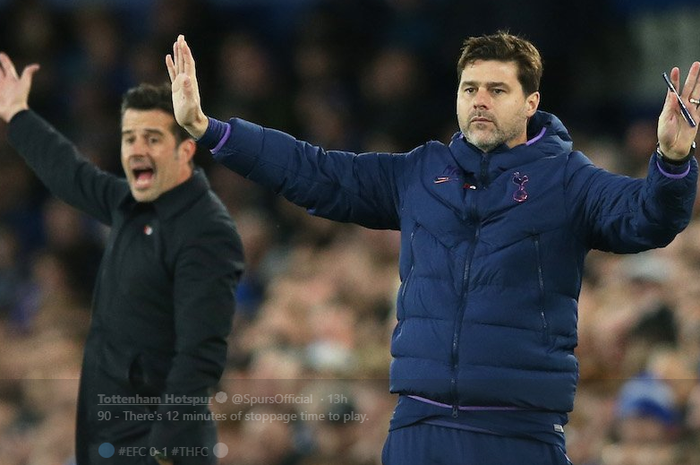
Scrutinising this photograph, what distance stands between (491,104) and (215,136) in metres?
0.83

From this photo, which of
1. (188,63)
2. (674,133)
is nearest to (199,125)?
(188,63)

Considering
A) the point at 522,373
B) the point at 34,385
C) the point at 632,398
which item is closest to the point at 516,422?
the point at 522,373

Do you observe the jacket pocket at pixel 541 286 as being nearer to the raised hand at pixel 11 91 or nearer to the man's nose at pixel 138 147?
the man's nose at pixel 138 147

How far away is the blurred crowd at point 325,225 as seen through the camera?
6.77 meters

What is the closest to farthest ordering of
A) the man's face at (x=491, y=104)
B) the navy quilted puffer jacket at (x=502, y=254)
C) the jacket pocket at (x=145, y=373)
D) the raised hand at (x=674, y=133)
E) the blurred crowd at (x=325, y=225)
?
1. the raised hand at (x=674, y=133)
2. the navy quilted puffer jacket at (x=502, y=254)
3. the man's face at (x=491, y=104)
4. the jacket pocket at (x=145, y=373)
5. the blurred crowd at (x=325, y=225)

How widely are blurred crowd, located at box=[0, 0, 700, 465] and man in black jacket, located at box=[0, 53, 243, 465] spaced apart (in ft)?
6.01

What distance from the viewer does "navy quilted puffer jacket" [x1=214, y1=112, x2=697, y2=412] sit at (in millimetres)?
4281

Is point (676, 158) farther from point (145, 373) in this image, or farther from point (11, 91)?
point (11, 91)

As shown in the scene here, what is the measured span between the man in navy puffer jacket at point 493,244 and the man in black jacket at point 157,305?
2.21ft

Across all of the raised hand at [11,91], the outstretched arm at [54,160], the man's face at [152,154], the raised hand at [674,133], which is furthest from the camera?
the raised hand at [11,91]

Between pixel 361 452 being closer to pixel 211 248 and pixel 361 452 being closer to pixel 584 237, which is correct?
pixel 211 248

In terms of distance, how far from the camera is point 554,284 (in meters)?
4.35

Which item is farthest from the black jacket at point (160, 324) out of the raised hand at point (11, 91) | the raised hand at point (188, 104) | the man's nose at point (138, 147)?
the raised hand at point (188, 104)

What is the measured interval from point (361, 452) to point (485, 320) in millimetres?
2677
